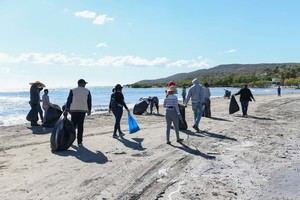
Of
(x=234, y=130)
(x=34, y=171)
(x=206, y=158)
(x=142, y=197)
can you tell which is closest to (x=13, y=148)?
(x=34, y=171)

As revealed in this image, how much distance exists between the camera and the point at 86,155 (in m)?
10.9

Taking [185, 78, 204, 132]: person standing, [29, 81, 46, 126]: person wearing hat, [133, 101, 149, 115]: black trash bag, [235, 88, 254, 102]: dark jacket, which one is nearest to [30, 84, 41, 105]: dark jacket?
[29, 81, 46, 126]: person wearing hat

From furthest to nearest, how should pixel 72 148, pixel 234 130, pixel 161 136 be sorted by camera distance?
pixel 234 130, pixel 161 136, pixel 72 148

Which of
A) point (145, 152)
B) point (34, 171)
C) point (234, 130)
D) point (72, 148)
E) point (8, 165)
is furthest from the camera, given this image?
point (234, 130)

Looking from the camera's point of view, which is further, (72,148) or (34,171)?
(72,148)

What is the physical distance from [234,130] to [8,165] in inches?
342

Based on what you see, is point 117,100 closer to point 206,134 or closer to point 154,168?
point 206,134

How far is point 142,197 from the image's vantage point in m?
7.02

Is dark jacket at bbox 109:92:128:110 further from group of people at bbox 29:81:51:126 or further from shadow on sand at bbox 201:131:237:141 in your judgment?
group of people at bbox 29:81:51:126

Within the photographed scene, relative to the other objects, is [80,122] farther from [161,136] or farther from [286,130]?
[286,130]

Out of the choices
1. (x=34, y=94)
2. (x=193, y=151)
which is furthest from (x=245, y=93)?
(x=193, y=151)

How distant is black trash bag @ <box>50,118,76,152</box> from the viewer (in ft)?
37.8

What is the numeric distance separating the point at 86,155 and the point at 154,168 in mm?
2293

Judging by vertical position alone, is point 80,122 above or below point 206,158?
above
